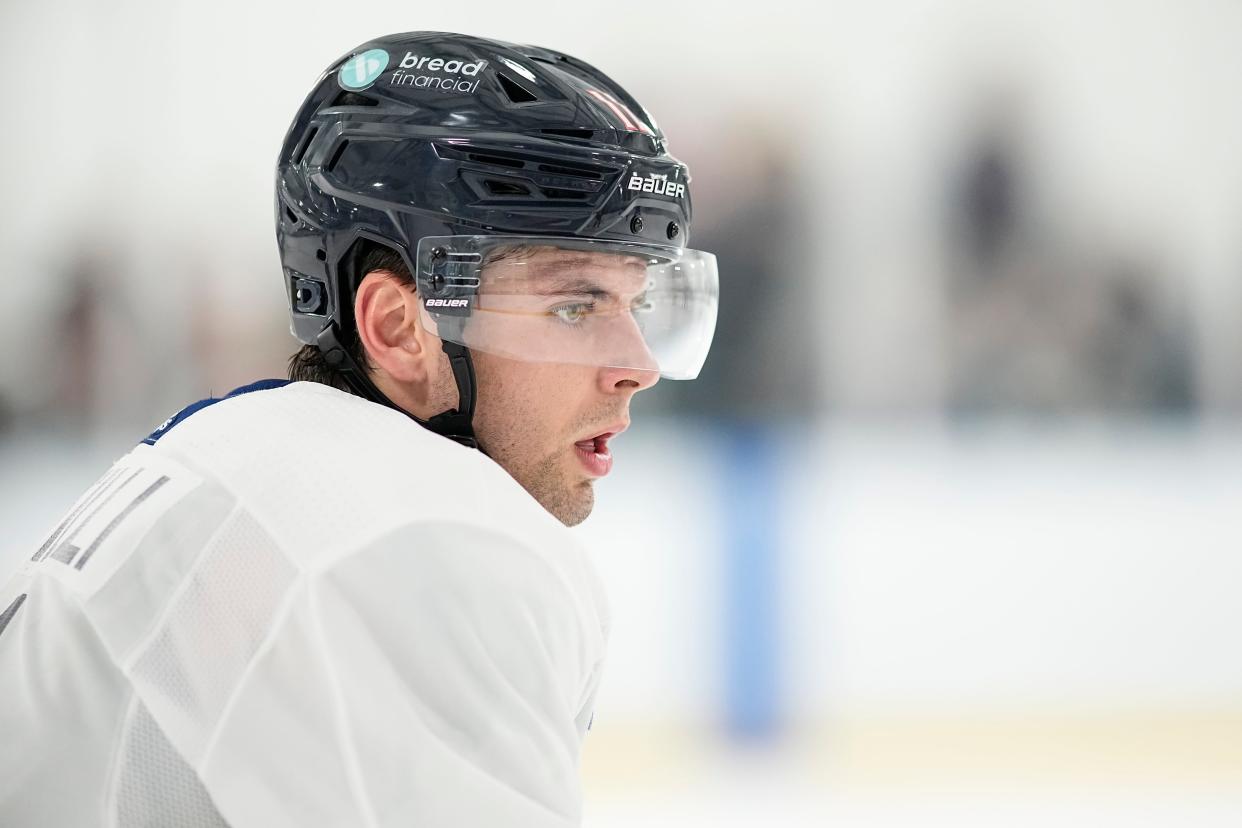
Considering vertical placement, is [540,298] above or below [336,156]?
below

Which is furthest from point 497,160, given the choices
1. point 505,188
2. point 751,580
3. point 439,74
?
point 751,580

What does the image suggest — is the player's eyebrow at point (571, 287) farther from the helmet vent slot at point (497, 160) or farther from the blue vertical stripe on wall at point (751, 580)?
the blue vertical stripe on wall at point (751, 580)

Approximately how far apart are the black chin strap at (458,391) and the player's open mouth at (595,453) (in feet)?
0.53

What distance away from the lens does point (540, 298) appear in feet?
5.20

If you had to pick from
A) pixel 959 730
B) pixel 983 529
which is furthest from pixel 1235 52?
pixel 959 730

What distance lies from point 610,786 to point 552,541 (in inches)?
97.5

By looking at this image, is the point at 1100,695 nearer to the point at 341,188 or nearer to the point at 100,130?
the point at 341,188

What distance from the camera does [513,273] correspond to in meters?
1.59

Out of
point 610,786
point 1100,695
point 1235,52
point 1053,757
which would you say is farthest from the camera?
point 1235,52

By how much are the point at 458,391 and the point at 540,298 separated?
167 millimetres

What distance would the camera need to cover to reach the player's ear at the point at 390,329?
1641 mm

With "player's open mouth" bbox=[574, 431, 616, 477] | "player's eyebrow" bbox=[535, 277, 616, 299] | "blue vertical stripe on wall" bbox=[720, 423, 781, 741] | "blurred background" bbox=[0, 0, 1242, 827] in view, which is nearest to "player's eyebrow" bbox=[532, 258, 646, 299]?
"player's eyebrow" bbox=[535, 277, 616, 299]

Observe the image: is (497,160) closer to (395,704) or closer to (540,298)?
(540,298)

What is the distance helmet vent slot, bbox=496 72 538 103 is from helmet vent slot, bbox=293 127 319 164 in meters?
0.27
